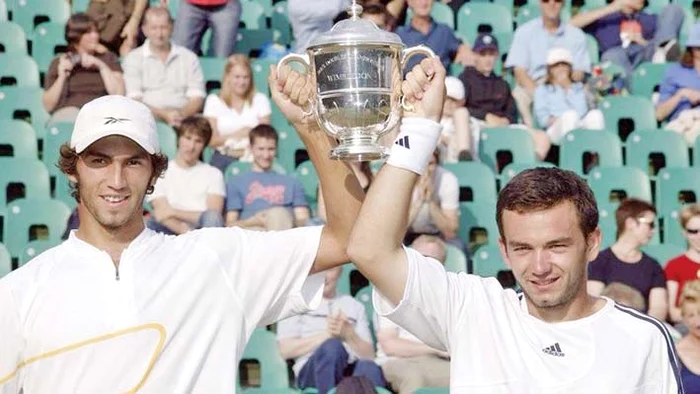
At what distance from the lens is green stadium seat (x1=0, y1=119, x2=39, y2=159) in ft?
29.5

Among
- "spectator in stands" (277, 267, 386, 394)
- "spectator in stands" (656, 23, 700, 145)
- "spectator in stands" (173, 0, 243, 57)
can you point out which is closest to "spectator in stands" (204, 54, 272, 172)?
"spectator in stands" (173, 0, 243, 57)

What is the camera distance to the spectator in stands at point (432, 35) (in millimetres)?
10391

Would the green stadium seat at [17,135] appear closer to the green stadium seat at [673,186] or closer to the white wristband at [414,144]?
the green stadium seat at [673,186]

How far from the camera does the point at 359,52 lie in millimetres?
3459

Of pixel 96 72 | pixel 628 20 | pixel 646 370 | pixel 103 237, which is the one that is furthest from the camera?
pixel 628 20

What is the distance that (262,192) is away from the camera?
27.6 feet

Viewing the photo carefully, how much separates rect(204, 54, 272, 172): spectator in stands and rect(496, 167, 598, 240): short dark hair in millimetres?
5770

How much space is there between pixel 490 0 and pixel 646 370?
29.0 feet

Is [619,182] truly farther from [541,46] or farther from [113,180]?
[113,180]

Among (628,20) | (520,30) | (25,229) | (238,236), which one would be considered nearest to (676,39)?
(628,20)

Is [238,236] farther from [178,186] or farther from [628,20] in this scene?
[628,20]

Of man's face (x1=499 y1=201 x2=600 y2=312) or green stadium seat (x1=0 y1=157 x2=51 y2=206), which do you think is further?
green stadium seat (x1=0 y1=157 x2=51 y2=206)

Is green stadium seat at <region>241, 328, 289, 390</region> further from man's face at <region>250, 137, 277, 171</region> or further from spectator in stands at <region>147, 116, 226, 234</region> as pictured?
man's face at <region>250, 137, 277, 171</region>

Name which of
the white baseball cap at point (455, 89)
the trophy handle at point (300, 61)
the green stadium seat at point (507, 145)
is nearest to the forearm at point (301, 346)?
the white baseball cap at point (455, 89)
